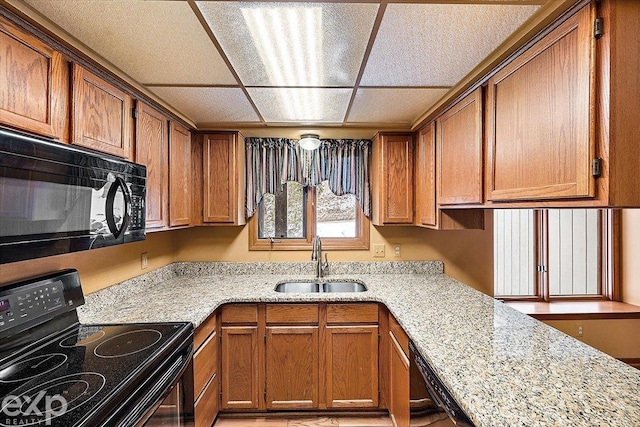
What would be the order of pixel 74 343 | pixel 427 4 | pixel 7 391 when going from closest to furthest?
pixel 7 391, pixel 427 4, pixel 74 343

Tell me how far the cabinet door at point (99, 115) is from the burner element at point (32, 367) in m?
0.85

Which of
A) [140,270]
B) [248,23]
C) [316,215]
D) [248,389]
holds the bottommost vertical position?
[248,389]

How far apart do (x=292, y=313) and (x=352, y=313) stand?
1.36 ft

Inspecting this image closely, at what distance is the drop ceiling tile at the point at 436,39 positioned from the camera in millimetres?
1224

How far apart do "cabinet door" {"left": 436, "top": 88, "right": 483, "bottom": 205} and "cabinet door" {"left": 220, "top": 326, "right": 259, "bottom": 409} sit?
5.23ft

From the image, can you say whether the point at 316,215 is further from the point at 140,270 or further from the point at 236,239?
the point at 140,270

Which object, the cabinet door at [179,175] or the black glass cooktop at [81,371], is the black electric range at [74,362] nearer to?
the black glass cooktop at [81,371]

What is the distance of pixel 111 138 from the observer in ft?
5.61

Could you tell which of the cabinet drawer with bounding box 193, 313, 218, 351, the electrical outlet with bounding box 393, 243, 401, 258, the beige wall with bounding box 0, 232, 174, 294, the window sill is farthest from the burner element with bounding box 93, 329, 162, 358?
the window sill

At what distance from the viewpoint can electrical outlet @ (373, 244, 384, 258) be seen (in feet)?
10.3

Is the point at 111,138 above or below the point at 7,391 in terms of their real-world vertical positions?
above

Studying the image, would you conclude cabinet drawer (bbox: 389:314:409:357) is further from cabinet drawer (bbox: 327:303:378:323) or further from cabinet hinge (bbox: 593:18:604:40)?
cabinet hinge (bbox: 593:18:604:40)

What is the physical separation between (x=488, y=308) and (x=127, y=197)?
6.43 ft

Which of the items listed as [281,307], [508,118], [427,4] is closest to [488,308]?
[508,118]
